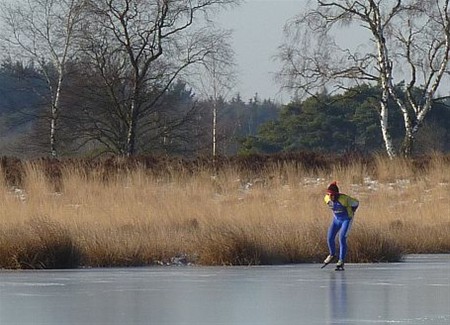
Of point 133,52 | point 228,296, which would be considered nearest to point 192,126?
point 133,52

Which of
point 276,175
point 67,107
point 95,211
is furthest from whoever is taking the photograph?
point 67,107

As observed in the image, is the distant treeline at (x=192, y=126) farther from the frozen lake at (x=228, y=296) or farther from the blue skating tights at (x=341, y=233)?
the frozen lake at (x=228, y=296)

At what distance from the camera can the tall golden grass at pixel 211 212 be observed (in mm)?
18594

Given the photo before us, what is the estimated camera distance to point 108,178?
27500 mm

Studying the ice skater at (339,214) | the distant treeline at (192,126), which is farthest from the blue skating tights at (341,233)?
the distant treeline at (192,126)

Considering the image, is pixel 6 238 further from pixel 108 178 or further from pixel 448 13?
pixel 448 13

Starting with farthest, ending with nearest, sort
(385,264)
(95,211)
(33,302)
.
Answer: (95,211) < (385,264) < (33,302)

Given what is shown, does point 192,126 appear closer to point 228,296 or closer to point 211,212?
point 211,212

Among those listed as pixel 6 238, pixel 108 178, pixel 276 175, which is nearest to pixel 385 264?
pixel 6 238

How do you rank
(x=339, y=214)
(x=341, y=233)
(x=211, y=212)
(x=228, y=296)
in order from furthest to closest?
(x=211, y=212)
(x=339, y=214)
(x=341, y=233)
(x=228, y=296)

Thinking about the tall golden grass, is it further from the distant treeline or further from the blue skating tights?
the distant treeline

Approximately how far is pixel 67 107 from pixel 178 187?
1517 cm

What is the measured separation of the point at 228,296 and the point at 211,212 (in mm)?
10711

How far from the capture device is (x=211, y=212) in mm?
23469
